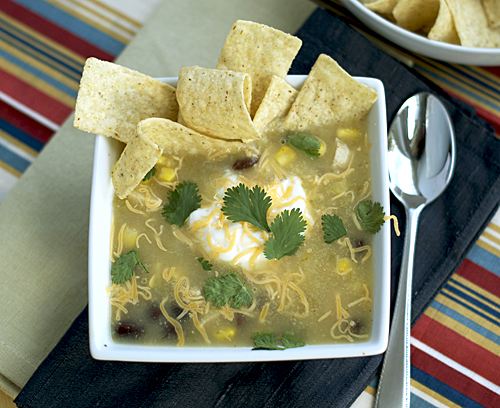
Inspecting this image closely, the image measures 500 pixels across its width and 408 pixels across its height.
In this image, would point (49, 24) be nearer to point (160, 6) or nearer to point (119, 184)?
point (160, 6)

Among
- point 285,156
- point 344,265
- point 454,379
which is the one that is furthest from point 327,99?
point 454,379

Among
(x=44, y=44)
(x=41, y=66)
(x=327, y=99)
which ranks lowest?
(x=41, y=66)

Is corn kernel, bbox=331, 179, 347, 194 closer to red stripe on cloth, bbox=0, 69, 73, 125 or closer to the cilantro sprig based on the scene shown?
the cilantro sprig

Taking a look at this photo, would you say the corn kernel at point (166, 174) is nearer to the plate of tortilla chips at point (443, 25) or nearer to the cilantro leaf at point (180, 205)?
the cilantro leaf at point (180, 205)

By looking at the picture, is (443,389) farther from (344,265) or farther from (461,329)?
(344,265)

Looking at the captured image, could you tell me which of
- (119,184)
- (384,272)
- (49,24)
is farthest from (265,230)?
(49,24)

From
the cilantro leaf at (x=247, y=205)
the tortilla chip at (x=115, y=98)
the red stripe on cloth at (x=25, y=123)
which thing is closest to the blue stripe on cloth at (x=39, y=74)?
the red stripe on cloth at (x=25, y=123)

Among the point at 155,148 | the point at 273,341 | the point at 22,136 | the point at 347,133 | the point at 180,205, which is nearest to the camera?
the point at 155,148

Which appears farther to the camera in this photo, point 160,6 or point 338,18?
point 160,6
